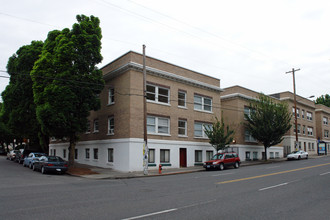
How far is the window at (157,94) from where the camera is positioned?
2657 cm

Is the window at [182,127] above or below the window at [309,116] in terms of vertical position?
below

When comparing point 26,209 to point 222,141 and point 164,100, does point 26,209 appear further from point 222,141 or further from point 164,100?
point 222,141

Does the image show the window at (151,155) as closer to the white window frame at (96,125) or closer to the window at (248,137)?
the white window frame at (96,125)

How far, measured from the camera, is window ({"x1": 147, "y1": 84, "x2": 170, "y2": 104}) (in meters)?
26.6

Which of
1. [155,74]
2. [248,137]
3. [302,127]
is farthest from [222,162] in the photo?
A: [302,127]

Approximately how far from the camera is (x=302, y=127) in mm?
50875

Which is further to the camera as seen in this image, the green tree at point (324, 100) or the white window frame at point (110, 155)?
the green tree at point (324, 100)

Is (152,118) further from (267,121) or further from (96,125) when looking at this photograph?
(267,121)

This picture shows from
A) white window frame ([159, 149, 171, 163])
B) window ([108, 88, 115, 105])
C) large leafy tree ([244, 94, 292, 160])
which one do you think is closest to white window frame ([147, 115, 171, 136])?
white window frame ([159, 149, 171, 163])

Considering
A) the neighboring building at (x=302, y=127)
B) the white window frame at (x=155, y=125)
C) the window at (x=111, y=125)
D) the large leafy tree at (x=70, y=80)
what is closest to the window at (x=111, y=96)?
the window at (x=111, y=125)

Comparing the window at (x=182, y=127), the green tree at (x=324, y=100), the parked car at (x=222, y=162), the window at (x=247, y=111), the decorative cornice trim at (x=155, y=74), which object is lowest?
the parked car at (x=222, y=162)

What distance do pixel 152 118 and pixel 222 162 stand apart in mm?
7691

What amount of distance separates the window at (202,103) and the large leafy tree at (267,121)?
20.7ft

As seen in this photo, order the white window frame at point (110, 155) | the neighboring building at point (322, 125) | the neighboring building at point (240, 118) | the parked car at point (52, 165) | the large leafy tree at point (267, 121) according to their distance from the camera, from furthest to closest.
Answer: the neighboring building at point (322, 125), the neighboring building at point (240, 118), the large leafy tree at point (267, 121), the white window frame at point (110, 155), the parked car at point (52, 165)
